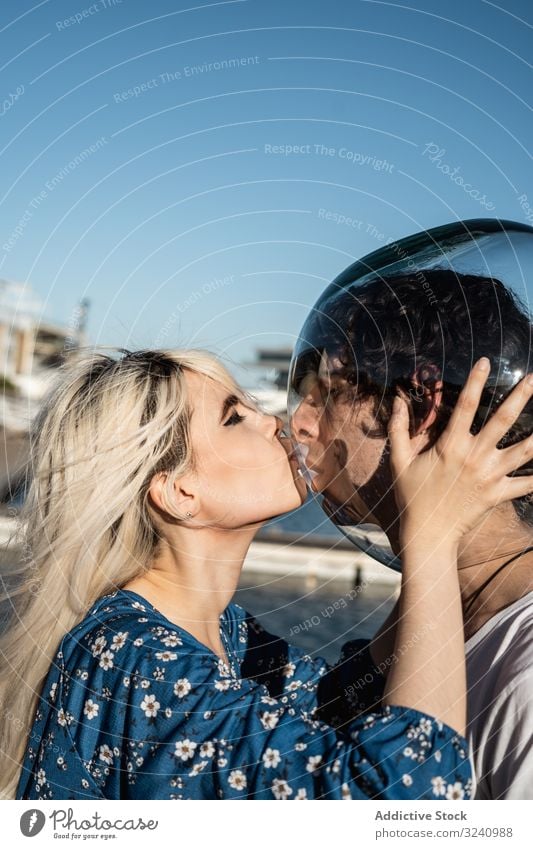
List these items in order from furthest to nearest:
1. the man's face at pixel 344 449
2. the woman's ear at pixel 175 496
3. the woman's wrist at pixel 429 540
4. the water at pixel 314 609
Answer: the water at pixel 314 609 → the woman's ear at pixel 175 496 → the man's face at pixel 344 449 → the woman's wrist at pixel 429 540

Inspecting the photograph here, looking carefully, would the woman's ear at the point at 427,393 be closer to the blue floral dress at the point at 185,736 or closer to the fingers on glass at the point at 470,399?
the fingers on glass at the point at 470,399

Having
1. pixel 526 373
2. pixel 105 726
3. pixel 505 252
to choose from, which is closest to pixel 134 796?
pixel 105 726

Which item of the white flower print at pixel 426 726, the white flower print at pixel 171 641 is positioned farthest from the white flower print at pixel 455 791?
the white flower print at pixel 171 641

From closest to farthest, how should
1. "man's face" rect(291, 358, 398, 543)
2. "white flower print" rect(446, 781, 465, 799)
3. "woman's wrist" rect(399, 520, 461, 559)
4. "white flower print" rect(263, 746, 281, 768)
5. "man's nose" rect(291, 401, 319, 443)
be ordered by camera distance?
"white flower print" rect(446, 781, 465, 799), "white flower print" rect(263, 746, 281, 768), "woman's wrist" rect(399, 520, 461, 559), "man's face" rect(291, 358, 398, 543), "man's nose" rect(291, 401, 319, 443)

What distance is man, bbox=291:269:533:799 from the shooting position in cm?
237

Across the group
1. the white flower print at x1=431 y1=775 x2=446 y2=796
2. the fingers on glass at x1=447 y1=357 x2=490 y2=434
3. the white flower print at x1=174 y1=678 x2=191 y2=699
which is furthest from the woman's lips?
the white flower print at x1=431 y1=775 x2=446 y2=796

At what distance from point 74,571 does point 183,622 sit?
0.41 m

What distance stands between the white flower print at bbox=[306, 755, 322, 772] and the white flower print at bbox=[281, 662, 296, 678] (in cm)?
114

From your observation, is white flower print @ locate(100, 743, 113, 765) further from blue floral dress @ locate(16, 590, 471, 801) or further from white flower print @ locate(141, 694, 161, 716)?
white flower print @ locate(141, 694, 161, 716)

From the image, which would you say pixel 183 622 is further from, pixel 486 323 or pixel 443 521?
pixel 486 323

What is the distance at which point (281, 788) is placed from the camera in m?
2.17

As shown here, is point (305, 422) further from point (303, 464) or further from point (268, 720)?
point (268, 720)

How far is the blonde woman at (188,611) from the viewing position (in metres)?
2.15

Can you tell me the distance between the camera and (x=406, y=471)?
2.45 m
